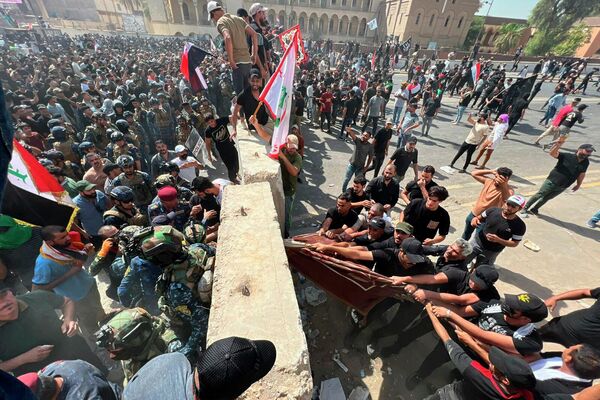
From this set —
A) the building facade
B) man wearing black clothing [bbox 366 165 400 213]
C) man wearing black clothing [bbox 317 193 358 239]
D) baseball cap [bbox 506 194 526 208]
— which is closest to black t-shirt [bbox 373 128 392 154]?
man wearing black clothing [bbox 366 165 400 213]

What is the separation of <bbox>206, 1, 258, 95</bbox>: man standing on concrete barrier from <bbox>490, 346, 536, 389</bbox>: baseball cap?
18.4 ft

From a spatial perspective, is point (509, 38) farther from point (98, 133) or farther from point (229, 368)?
point (229, 368)

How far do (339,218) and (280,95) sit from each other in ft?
6.54

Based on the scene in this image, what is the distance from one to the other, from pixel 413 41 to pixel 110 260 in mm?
57419

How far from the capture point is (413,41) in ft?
157

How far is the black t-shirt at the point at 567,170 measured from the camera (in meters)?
5.61

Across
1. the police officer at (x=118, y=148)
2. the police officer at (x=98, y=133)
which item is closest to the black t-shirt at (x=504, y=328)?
the police officer at (x=118, y=148)

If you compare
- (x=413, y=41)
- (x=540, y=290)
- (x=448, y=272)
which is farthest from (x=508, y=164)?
(x=413, y=41)

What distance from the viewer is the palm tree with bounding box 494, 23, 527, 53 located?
138 feet

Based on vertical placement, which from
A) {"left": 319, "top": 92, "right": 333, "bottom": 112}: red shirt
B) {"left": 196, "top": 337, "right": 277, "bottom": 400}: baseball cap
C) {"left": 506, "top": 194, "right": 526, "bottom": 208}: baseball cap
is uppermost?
{"left": 196, "top": 337, "right": 277, "bottom": 400}: baseball cap

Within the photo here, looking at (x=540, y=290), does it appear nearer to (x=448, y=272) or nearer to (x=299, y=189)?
(x=448, y=272)

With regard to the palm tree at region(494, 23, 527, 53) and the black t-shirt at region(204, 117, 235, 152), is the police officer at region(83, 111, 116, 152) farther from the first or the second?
the palm tree at region(494, 23, 527, 53)

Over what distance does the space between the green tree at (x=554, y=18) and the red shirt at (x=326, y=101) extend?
50.3 m

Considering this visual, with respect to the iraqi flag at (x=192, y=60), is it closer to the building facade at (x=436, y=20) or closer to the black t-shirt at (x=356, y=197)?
the black t-shirt at (x=356, y=197)
